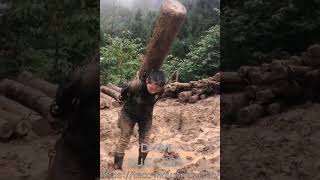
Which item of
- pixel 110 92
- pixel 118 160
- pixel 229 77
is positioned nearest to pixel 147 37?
pixel 110 92

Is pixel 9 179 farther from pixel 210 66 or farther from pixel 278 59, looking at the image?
pixel 278 59

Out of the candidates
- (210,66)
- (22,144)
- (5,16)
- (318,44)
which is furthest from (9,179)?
(318,44)

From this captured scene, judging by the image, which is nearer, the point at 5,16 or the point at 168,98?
the point at 168,98

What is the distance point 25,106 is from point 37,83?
1.15 ft

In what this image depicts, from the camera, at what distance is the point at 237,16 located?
6.48 metres

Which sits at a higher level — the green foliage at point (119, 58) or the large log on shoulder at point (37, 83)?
the green foliage at point (119, 58)

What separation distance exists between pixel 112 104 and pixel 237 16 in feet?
6.90

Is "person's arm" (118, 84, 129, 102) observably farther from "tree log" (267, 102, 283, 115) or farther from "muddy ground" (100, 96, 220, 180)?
"tree log" (267, 102, 283, 115)

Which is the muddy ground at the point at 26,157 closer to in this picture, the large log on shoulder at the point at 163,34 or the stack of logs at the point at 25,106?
the stack of logs at the point at 25,106

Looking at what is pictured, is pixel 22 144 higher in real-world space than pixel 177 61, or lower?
lower

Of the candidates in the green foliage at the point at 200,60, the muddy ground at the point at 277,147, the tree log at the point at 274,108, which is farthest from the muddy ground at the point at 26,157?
the tree log at the point at 274,108

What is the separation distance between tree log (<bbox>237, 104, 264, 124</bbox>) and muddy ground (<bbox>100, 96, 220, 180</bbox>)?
2.07 feet

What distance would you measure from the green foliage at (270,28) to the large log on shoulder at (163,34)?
2.99 ft

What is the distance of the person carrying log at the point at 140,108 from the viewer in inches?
234
